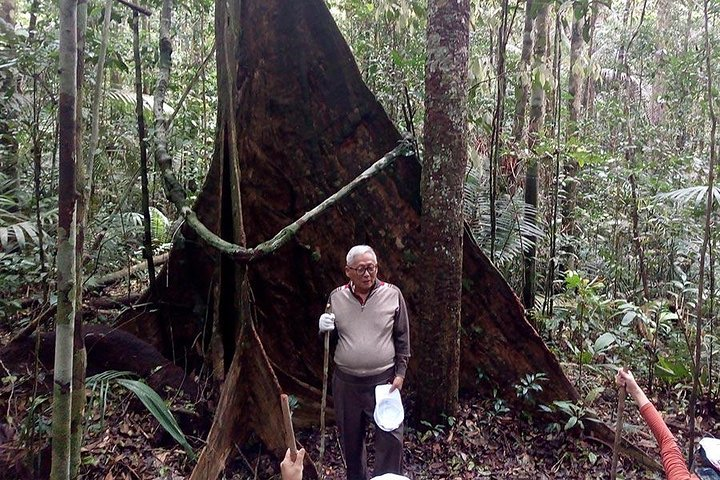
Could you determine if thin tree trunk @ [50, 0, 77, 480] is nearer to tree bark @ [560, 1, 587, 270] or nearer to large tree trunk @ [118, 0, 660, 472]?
large tree trunk @ [118, 0, 660, 472]

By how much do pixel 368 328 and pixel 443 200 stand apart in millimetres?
1149

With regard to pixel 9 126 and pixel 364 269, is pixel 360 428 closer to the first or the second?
pixel 364 269

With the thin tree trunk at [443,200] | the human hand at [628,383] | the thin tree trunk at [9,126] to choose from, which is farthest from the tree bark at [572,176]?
the thin tree trunk at [9,126]

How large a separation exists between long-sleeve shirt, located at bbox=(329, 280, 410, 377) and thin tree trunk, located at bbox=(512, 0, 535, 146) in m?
2.93

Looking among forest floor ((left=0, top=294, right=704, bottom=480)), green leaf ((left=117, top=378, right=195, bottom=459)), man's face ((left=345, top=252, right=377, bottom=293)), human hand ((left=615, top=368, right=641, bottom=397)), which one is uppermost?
man's face ((left=345, top=252, right=377, bottom=293))

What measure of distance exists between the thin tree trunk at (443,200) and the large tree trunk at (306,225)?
35 centimetres

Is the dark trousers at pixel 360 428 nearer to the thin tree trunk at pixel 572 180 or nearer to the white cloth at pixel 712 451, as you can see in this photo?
the white cloth at pixel 712 451

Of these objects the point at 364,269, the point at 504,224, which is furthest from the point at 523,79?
the point at 364,269

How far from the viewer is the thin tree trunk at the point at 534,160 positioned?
607cm

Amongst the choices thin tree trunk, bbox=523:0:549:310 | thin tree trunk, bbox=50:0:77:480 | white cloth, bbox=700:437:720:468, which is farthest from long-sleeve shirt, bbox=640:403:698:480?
thin tree trunk, bbox=523:0:549:310

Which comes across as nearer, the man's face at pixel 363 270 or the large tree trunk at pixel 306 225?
the man's face at pixel 363 270

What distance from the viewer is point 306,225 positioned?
15.9 ft

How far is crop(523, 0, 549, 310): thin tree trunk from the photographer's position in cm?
607

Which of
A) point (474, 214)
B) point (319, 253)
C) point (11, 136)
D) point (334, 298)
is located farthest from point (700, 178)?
point (11, 136)
